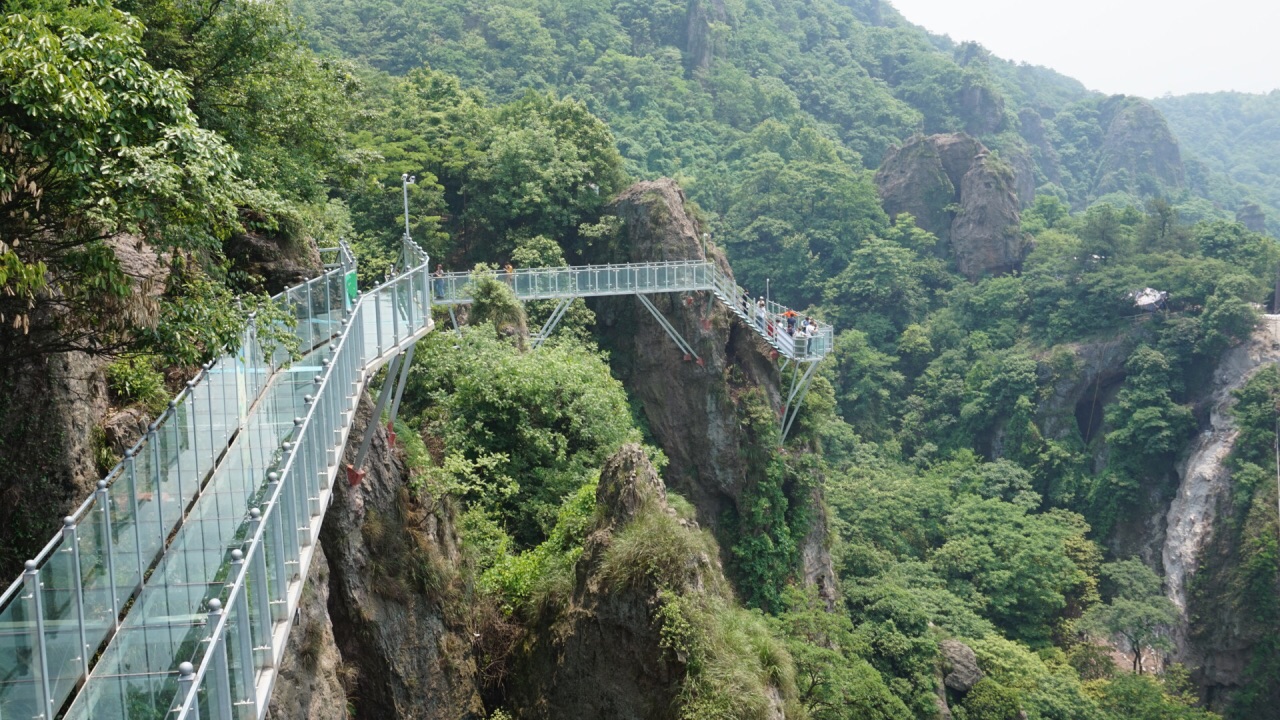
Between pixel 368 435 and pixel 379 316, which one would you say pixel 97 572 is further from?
pixel 368 435

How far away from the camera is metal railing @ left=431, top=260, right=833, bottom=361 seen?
28.3m

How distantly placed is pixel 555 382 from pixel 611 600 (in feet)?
27.2

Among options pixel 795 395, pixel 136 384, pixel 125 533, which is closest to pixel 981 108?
pixel 795 395

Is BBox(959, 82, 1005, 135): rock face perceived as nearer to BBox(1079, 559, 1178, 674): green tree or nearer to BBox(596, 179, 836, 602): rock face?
BBox(1079, 559, 1178, 674): green tree

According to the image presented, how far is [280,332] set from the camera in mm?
10609

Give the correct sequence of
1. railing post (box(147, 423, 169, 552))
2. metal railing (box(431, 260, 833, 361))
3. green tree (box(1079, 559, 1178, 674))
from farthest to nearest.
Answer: green tree (box(1079, 559, 1178, 674)) < metal railing (box(431, 260, 833, 361)) < railing post (box(147, 423, 169, 552))

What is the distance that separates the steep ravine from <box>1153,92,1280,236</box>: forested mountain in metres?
85.5

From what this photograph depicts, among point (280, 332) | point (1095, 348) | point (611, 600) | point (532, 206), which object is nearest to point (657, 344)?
point (532, 206)

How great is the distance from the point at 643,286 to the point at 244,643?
2559 cm

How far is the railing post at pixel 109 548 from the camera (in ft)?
23.0

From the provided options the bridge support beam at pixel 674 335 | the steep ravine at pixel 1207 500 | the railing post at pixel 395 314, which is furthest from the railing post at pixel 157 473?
the steep ravine at pixel 1207 500

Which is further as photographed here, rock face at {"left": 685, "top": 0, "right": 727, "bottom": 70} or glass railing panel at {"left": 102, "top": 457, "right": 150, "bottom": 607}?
rock face at {"left": 685, "top": 0, "right": 727, "bottom": 70}

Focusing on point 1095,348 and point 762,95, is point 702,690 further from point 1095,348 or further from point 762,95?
point 762,95

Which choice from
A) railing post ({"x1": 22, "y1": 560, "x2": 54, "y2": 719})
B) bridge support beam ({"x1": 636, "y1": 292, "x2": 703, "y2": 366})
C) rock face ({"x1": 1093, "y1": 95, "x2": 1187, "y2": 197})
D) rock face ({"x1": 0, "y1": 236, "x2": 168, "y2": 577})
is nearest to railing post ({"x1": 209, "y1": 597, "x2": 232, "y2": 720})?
railing post ({"x1": 22, "y1": 560, "x2": 54, "y2": 719})
